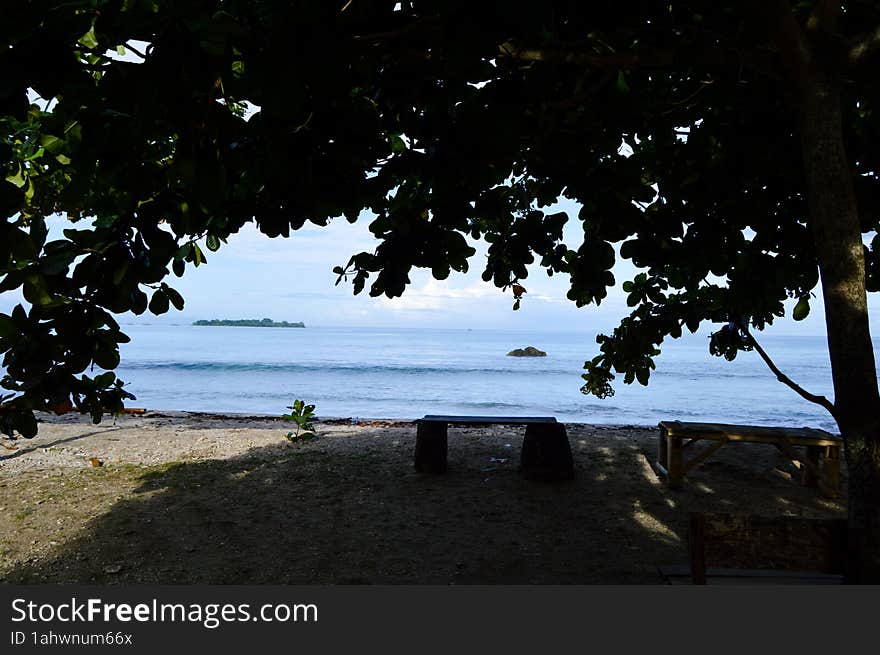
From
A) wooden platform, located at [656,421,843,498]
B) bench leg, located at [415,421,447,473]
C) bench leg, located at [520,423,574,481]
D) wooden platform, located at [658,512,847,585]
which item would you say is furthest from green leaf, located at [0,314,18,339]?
wooden platform, located at [656,421,843,498]

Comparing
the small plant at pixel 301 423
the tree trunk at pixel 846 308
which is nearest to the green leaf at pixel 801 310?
the tree trunk at pixel 846 308

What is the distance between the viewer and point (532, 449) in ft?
22.6

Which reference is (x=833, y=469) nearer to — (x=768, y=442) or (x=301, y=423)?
(x=768, y=442)

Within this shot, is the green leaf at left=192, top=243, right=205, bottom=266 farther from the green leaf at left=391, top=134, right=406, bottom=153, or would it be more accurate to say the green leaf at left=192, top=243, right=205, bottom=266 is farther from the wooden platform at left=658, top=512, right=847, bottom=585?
the wooden platform at left=658, top=512, right=847, bottom=585

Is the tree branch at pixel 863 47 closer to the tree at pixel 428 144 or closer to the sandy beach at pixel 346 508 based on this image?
the tree at pixel 428 144

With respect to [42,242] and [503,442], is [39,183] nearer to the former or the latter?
[42,242]

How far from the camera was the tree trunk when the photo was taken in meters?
2.41

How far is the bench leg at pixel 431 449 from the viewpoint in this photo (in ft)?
23.3

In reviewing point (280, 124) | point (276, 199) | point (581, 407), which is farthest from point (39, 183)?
point (581, 407)

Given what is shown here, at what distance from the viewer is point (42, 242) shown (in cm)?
262

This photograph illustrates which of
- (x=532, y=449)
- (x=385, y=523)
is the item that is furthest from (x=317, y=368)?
(x=385, y=523)

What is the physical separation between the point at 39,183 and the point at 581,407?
17.8 metres

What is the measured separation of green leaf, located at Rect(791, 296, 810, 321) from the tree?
77 centimetres

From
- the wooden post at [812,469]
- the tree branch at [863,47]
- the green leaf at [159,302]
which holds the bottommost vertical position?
the wooden post at [812,469]
